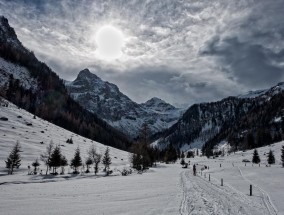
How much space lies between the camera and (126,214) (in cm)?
1543

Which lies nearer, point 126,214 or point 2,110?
point 126,214

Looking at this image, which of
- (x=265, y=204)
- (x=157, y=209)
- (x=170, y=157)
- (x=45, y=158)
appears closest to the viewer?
(x=157, y=209)

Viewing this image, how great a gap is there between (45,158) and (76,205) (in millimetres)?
62500

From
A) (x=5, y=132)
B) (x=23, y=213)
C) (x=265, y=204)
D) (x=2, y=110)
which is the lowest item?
(x=265, y=204)

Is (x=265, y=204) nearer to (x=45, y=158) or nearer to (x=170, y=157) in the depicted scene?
(x=45, y=158)

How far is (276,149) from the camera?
488 ft

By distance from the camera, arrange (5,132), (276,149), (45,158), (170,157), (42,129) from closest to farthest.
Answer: (45,158)
(5,132)
(42,129)
(170,157)
(276,149)

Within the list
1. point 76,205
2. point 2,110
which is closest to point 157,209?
point 76,205

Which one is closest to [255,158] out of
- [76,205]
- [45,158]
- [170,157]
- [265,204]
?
[170,157]

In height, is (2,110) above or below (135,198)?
above

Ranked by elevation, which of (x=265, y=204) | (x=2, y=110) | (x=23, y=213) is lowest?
(x=265, y=204)

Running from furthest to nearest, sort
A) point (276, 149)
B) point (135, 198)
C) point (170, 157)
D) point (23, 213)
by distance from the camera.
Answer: point (276, 149)
point (170, 157)
point (135, 198)
point (23, 213)

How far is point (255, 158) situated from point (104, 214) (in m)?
115

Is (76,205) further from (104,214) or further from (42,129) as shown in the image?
(42,129)
